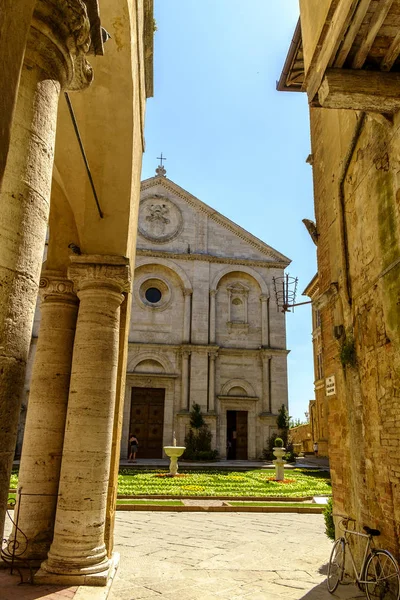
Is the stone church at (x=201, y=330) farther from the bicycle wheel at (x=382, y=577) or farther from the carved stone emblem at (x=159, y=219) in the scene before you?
the bicycle wheel at (x=382, y=577)

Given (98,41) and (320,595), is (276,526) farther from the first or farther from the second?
(98,41)

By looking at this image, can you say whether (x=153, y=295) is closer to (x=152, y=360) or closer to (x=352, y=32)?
(x=152, y=360)

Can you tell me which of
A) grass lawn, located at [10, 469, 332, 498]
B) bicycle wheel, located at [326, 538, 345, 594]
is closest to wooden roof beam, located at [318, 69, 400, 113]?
bicycle wheel, located at [326, 538, 345, 594]

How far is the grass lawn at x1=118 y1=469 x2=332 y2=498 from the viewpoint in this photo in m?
12.6

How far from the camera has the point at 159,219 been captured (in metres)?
27.3

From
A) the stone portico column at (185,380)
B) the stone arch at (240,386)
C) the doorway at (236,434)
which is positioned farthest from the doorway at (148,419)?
the doorway at (236,434)

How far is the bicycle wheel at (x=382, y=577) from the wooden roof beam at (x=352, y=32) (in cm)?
471

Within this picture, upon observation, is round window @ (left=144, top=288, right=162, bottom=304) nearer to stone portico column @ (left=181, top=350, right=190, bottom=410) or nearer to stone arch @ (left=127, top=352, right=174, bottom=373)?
stone arch @ (left=127, top=352, right=174, bottom=373)

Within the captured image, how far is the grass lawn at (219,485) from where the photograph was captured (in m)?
12.6

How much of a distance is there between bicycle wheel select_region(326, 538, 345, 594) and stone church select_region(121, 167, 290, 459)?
18.5m

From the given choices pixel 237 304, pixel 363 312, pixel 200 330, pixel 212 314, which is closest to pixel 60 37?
pixel 363 312

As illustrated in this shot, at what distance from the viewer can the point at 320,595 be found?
5023mm

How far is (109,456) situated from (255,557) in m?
2.82

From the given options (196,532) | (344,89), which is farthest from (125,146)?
(196,532)
